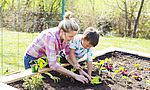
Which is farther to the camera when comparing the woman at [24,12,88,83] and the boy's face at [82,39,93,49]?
the boy's face at [82,39,93,49]


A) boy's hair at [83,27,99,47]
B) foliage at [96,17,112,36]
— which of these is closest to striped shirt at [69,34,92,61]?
boy's hair at [83,27,99,47]

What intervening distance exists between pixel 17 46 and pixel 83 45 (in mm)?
2694

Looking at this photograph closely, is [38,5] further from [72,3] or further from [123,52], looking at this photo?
[123,52]

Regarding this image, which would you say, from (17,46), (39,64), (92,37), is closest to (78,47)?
(92,37)

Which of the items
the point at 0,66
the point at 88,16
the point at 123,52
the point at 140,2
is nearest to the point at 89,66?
the point at 123,52

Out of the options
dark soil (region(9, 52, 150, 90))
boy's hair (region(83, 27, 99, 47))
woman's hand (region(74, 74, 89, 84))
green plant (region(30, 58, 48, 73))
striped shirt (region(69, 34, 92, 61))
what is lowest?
dark soil (region(9, 52, 150, 90))

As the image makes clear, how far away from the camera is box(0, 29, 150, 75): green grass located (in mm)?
4273

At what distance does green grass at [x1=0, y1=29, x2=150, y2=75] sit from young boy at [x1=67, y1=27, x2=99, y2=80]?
1344 mm

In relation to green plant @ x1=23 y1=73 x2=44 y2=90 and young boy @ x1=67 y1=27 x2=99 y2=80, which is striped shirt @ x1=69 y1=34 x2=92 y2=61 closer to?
A: young boy @ x1=67 y1=27 x2=99 y2=80

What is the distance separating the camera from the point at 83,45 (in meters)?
2.72

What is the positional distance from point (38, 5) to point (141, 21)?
2.87 meters

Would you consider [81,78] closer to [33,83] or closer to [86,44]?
[86,44]

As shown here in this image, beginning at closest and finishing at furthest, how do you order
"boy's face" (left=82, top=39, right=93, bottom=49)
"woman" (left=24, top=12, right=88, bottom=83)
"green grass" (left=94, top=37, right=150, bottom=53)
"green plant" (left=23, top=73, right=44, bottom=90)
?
"green plant" (left=23, top=73, right=44, bottom=90), "woman" (left=24, top=12, right=88, bottom=83), "boy's face" (left=82, top=39, right=93, bottom=49), "green grass" (left=94, top=37, right=150, bottom=53)

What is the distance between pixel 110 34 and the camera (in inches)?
322
